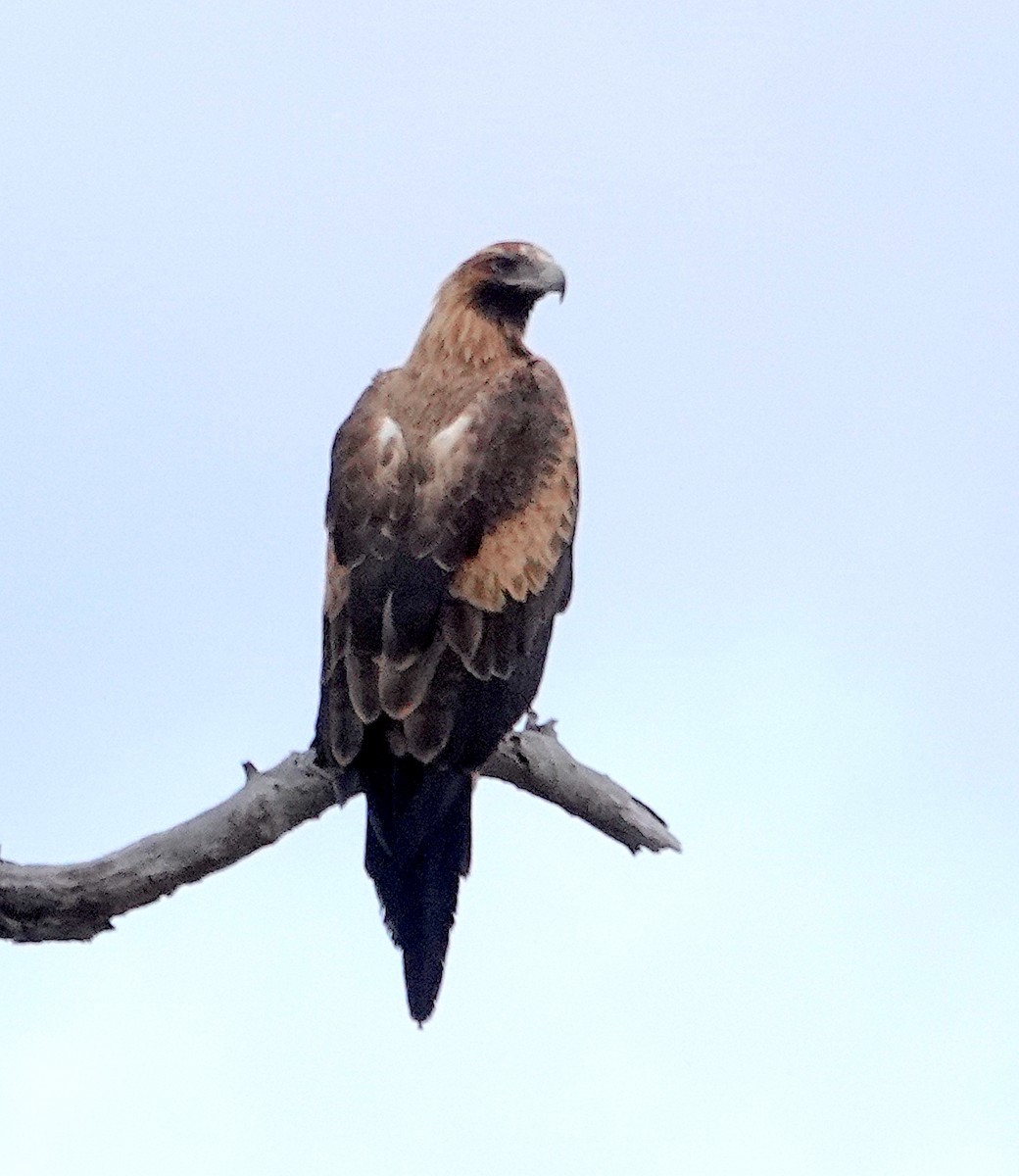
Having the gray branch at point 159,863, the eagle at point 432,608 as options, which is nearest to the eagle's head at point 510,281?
the eagle at point 432,608

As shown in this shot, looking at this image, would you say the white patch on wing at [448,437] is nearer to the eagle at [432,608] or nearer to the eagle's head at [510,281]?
the eagle at [432,608]

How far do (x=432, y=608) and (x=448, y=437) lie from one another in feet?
2.49

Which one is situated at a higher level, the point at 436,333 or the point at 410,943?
the point at 436,333

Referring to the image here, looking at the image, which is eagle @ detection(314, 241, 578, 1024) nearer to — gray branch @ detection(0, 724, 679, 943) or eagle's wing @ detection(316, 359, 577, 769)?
eagle's wing @ detection(316, 359, 577, 769)

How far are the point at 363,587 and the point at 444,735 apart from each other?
0.64 m

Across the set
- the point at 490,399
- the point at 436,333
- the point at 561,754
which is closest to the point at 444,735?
the point at 561,754

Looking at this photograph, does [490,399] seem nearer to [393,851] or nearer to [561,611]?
[561,611]

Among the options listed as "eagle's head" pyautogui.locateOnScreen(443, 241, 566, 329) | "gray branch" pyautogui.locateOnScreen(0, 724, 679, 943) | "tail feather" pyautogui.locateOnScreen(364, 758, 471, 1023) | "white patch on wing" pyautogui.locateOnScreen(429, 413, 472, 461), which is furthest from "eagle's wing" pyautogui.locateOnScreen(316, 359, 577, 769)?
"eagle's head" pyautogui.locateOnScreen(443, 241, 566, 329)

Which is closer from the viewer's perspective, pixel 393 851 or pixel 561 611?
pixel 393 851

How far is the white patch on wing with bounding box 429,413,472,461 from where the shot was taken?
293 inches

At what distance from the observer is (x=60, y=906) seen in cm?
730

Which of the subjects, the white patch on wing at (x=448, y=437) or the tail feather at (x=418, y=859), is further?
the white patch on wing at (x=448, y=437)

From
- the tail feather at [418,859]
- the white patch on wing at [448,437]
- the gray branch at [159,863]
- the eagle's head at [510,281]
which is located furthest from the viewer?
the eagle's head at [510,281]

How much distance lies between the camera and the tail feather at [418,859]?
703cm
